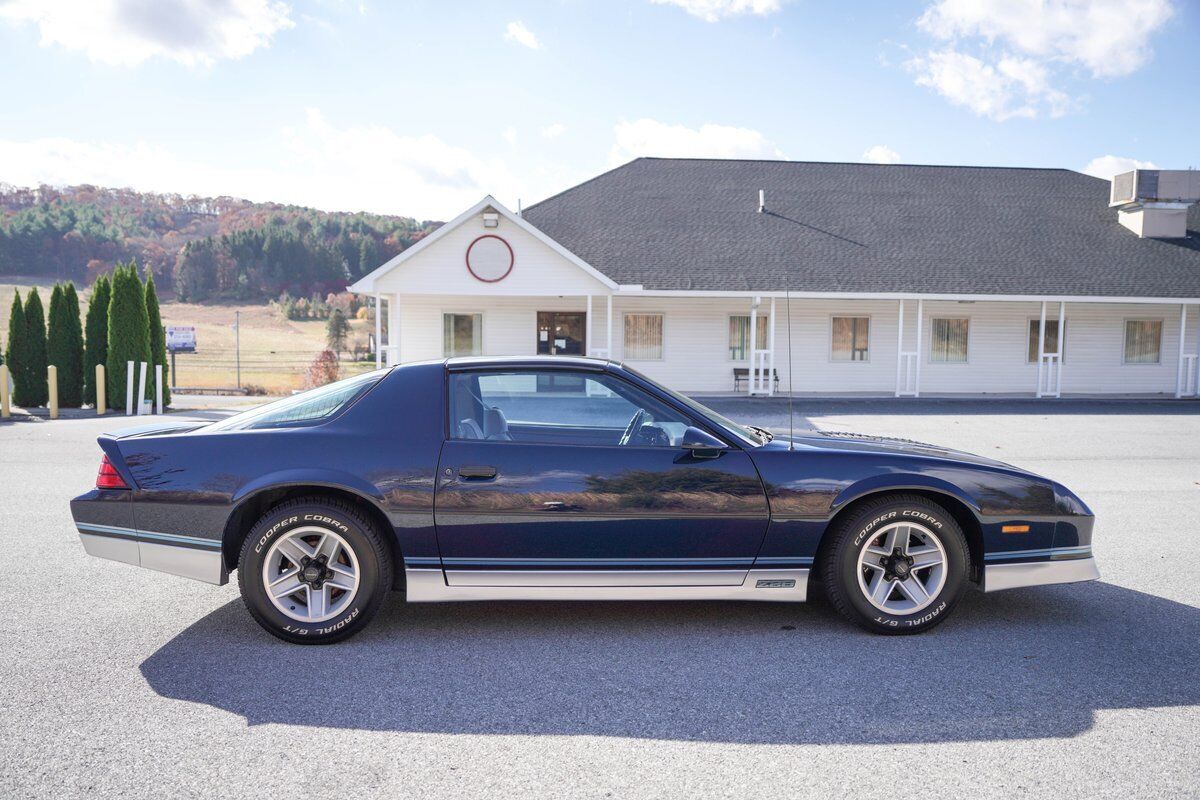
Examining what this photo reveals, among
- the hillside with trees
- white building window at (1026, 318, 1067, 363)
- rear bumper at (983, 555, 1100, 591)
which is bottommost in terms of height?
rear bumper at (983, 555, 1100, 591)

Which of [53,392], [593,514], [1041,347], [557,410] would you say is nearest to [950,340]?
[1041,347]

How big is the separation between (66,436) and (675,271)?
1414 cm

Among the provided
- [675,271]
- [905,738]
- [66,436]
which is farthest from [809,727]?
[675,271]

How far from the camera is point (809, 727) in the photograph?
3613mm

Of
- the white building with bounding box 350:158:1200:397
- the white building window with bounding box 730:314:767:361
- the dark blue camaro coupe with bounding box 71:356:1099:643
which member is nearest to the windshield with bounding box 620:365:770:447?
the dark blue camaro coupe with bounding box 71:356:1099:643

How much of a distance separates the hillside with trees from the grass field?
2.95 metres

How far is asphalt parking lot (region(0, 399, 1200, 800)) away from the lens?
3.20 meters

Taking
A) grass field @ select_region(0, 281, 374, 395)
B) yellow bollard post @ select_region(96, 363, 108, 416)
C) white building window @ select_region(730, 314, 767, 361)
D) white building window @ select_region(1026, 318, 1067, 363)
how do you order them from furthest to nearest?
grass field @ select_region(0, 281, 374, 395)
white building window @ select_region(1026, 318, 1067, 363)
white building window @ select_region(730, 314, 767, 361)
yellow bollard post @ select_region(96, 363, 108, 416)

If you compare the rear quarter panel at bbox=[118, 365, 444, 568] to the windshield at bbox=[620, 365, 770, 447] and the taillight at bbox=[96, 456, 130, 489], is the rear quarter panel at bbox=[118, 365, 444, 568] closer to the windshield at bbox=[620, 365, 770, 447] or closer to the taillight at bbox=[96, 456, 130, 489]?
the taillight at bbox=[96, 456, 130, 489]

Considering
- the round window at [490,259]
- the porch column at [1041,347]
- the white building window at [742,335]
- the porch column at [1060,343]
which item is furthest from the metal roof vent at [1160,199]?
the round window at [490,259]

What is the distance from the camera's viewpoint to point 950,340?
2461cm

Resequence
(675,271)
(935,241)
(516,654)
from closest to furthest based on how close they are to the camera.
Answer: (516,654) < (675,271) < (935,241)

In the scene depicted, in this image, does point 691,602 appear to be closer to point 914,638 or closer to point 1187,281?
point 914,638

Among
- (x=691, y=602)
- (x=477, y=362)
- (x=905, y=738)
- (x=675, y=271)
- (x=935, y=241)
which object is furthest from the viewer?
(x=935, y=241)
